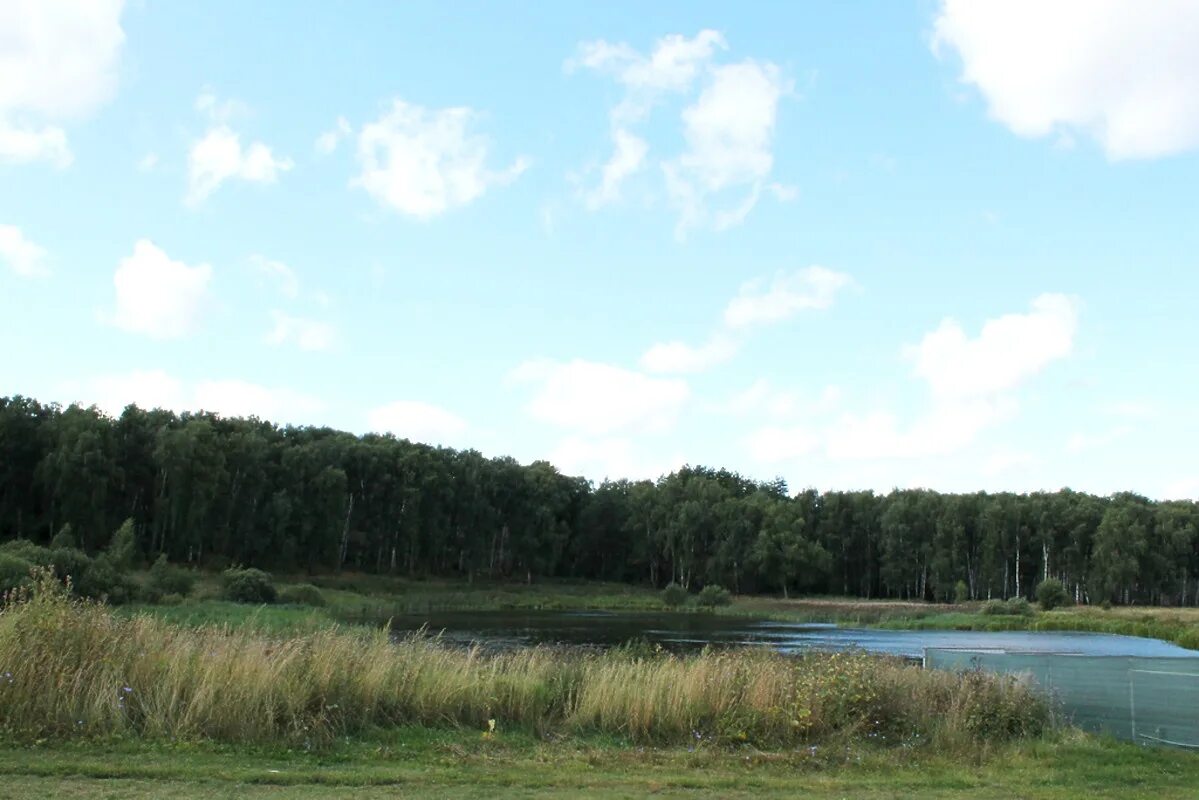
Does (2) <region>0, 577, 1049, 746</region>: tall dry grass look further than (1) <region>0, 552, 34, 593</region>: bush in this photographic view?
No

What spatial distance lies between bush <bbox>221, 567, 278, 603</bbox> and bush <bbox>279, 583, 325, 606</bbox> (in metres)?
2.32

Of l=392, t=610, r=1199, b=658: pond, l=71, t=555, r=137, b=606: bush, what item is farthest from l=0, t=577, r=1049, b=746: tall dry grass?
l=71, t=555, r=137, b=606: bush

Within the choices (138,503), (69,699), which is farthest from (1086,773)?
(138,503)

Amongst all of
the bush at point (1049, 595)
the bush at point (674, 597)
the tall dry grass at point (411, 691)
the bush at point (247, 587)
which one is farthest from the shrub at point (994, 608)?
the tall dry grass at point (411, 691)

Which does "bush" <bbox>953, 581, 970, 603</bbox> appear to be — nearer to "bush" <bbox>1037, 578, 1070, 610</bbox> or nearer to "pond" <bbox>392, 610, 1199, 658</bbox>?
"bush" <bbox>1037, 578, 1070, 610</bbox>

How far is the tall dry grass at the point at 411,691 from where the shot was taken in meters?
12.6

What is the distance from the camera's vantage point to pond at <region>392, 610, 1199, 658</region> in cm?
4491

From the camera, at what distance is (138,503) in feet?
295

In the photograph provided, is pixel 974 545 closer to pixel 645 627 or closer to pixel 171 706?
pixel 645 627

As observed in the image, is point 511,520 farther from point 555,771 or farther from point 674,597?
point 555,771

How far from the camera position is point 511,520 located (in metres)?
119

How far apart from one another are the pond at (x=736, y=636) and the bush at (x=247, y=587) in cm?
878

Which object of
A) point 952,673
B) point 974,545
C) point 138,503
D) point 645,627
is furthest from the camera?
point 974,545

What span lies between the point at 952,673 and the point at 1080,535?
4112 inches
